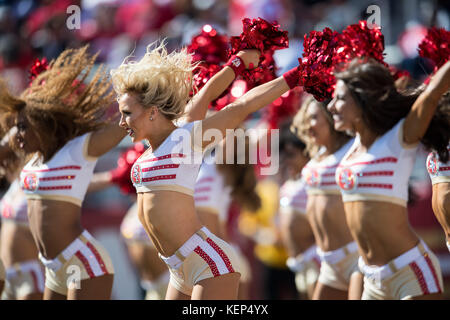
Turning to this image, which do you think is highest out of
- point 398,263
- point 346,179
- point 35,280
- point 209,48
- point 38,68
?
point 38,68

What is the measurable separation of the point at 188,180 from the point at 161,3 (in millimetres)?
7125

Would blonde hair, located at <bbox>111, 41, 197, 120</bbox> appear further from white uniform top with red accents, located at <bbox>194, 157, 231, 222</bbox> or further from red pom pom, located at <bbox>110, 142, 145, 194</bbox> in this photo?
white uniform top with red accents, located at <bbox>194, 157, 231, 222</bbox>

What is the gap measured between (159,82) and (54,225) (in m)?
1.38

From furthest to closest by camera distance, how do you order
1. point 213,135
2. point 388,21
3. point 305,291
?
point 388,21
point 305,291
point 213,135

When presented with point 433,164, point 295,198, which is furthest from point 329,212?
point 433,164

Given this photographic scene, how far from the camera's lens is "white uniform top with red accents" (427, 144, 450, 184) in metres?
4.10

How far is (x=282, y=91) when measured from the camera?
3.90 m

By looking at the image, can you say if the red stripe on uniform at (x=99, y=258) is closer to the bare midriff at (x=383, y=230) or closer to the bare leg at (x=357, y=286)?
the bare leg at (x=357, y=286)

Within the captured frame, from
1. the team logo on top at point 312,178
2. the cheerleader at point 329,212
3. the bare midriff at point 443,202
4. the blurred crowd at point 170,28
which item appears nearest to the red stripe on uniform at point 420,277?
the bare midriff at point 443,202

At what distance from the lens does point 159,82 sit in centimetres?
399

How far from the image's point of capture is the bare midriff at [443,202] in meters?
4.11

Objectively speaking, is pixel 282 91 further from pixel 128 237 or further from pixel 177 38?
pixel 177 38

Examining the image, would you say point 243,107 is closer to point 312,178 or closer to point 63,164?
point 63,164

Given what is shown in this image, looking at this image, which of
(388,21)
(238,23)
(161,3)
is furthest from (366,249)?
(161,3)
